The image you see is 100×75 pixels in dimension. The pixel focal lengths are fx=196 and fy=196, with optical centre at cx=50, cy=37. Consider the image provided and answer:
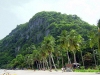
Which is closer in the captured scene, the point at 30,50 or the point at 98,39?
the point at 98,39

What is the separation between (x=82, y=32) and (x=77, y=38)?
228ft

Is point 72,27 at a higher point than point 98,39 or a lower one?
higher

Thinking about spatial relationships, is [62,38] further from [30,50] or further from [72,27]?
[30,50]

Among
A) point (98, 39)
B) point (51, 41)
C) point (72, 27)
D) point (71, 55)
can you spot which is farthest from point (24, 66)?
point (98, 39)

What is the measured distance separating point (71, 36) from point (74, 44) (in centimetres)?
330

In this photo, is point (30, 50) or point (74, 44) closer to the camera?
point (74, 44)

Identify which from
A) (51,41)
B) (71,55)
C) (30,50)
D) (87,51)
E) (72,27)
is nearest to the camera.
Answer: (51,41)

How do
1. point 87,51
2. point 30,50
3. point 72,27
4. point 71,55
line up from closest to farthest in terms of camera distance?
point 87,51 → point 71,55 → point 72,27 → point 30,50

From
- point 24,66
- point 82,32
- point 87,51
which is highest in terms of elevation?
point 82,32

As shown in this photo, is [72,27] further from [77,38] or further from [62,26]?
[77,38]

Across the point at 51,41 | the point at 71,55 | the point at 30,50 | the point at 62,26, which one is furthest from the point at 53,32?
the point at 51,41

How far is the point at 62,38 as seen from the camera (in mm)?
75438

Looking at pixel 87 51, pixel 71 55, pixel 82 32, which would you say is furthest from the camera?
pixel 82 32

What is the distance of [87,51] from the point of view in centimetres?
10725
